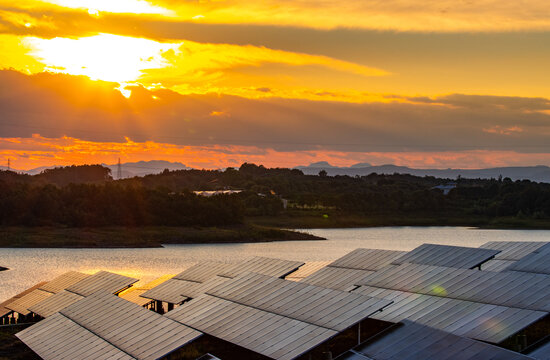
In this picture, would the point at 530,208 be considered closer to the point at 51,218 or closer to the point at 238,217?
the point at 238,217

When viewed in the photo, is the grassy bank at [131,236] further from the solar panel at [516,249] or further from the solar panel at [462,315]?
the solar panel at [462,315]

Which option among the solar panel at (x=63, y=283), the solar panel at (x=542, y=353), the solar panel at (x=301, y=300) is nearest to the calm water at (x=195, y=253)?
the solar panel at (x=63, y=283)

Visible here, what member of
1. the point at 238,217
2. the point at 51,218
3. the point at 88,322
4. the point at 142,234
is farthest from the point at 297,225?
the point at 88,322

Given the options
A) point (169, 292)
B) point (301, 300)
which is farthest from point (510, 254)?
point (169, 292)

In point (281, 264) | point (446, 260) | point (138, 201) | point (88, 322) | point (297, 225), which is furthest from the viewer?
point (297, 225)

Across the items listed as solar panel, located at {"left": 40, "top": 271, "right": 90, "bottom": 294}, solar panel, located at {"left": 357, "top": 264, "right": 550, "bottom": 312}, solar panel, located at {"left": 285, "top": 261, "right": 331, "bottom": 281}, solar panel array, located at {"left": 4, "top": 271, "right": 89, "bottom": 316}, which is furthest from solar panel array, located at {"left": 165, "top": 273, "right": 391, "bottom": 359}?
solar panel, located at {"left": 40, "top": 271, "right": 90, "bottom": 294}

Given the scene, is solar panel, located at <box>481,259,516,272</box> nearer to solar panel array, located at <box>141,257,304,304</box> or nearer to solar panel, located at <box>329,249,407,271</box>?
solar panel, located at <box>329,249,407,271</box>

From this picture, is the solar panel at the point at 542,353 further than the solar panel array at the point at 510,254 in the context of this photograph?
No
